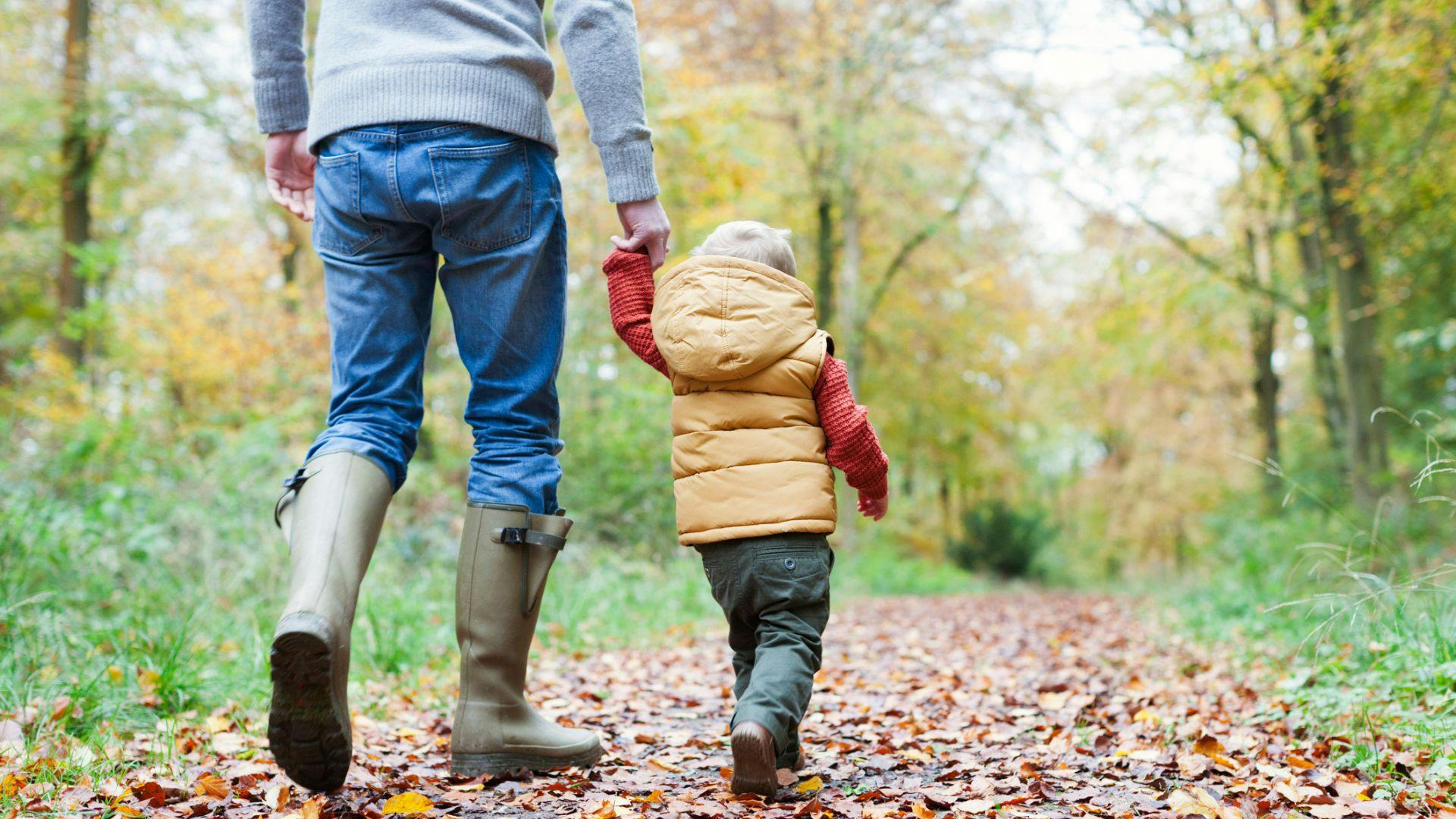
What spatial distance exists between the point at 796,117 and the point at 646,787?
12.3 m

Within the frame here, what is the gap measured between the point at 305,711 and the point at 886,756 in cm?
142

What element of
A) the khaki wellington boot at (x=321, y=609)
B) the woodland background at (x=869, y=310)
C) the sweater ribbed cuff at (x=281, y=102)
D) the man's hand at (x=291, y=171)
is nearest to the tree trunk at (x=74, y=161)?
the woodland background at (x=869, y=310)

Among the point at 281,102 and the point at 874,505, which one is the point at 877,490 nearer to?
the point at 874,505

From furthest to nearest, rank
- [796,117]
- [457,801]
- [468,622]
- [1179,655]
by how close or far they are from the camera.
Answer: [796,117], [1179,655], [468,622], [457,801]

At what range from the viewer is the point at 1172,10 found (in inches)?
353

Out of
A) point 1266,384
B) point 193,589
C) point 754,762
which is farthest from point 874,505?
point 1266,384

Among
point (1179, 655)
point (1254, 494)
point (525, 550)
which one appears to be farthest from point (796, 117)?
point (525, 550)

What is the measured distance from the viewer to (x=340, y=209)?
208 cm

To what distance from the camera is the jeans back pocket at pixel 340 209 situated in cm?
206

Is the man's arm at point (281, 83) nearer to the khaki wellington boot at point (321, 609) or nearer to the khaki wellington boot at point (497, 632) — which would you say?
the khaki wellington boot at point (321, 609)

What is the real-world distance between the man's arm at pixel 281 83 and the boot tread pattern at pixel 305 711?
1.10 meters

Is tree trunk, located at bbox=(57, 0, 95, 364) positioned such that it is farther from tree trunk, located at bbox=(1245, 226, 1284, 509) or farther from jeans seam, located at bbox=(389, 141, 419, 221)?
tree trunk, located at bbox=(1245, 226, 1284, 509)

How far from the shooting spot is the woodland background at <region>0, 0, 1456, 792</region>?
13.0ft

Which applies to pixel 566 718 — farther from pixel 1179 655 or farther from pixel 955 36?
pixel 955 36
